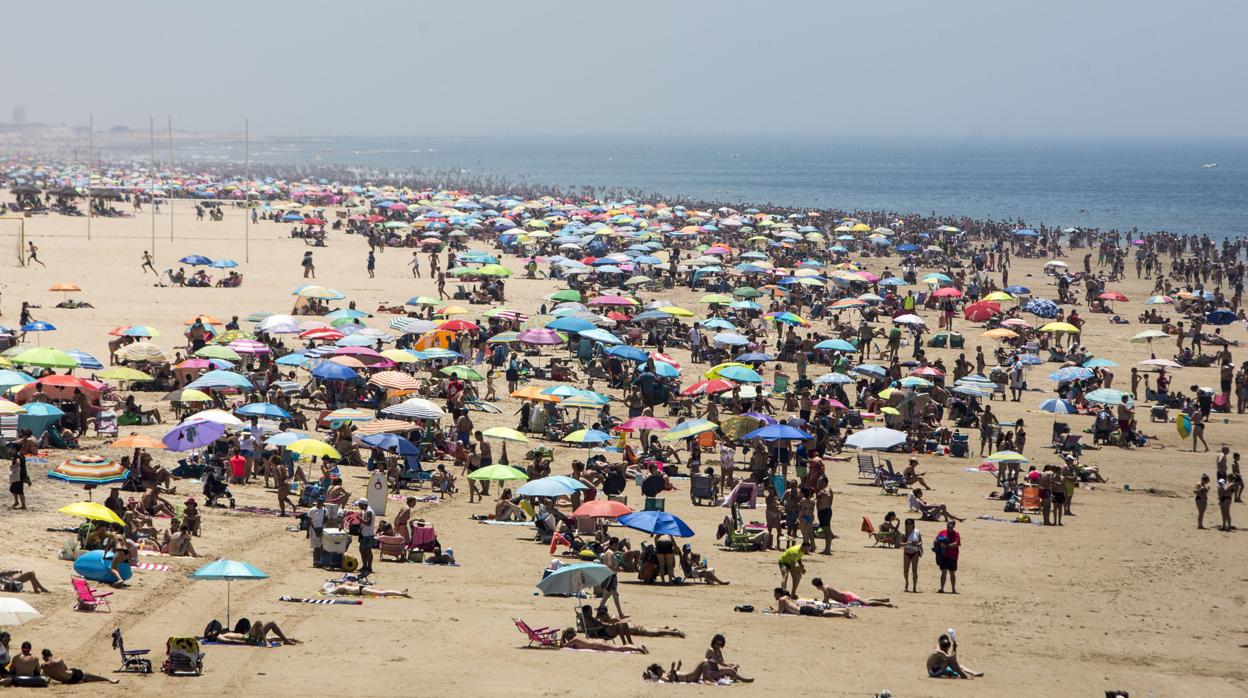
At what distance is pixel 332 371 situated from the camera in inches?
916

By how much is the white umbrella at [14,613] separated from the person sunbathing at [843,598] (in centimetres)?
716

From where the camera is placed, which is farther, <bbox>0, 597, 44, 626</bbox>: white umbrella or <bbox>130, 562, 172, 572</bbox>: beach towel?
<bbox>130, 562, 172, 572</bbox>: beach towel

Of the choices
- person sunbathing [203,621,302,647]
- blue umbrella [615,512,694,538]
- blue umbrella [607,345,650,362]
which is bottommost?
person sunbathing [203,621,302,647]

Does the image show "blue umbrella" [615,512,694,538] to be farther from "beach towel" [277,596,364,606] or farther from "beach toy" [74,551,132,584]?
"beach toy" [74,551,132,584]

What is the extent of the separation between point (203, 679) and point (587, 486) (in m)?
7.42

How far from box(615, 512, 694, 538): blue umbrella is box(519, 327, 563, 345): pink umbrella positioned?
1221 centimetres

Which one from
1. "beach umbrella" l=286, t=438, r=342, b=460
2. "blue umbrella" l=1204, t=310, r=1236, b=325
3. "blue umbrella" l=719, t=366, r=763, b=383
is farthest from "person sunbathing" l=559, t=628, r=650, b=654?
"blue umbrella" l=1204, t=310, r=1236, b=325

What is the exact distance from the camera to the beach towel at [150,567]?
14.0 metres

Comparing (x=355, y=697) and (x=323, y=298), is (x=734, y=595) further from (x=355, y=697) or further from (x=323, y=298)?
(x=323, y=298)

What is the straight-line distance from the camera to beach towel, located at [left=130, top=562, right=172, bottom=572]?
14.0m

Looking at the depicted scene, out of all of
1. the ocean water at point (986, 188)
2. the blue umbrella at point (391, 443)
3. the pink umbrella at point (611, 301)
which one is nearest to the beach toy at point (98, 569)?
the blue umbrella at point (391, 443)

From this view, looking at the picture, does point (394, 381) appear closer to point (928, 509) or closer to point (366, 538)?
point (366, 538)

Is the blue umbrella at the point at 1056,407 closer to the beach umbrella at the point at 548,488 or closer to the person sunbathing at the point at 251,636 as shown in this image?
the beach umbrella at the point at 548,488

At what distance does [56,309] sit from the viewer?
32594 mm
